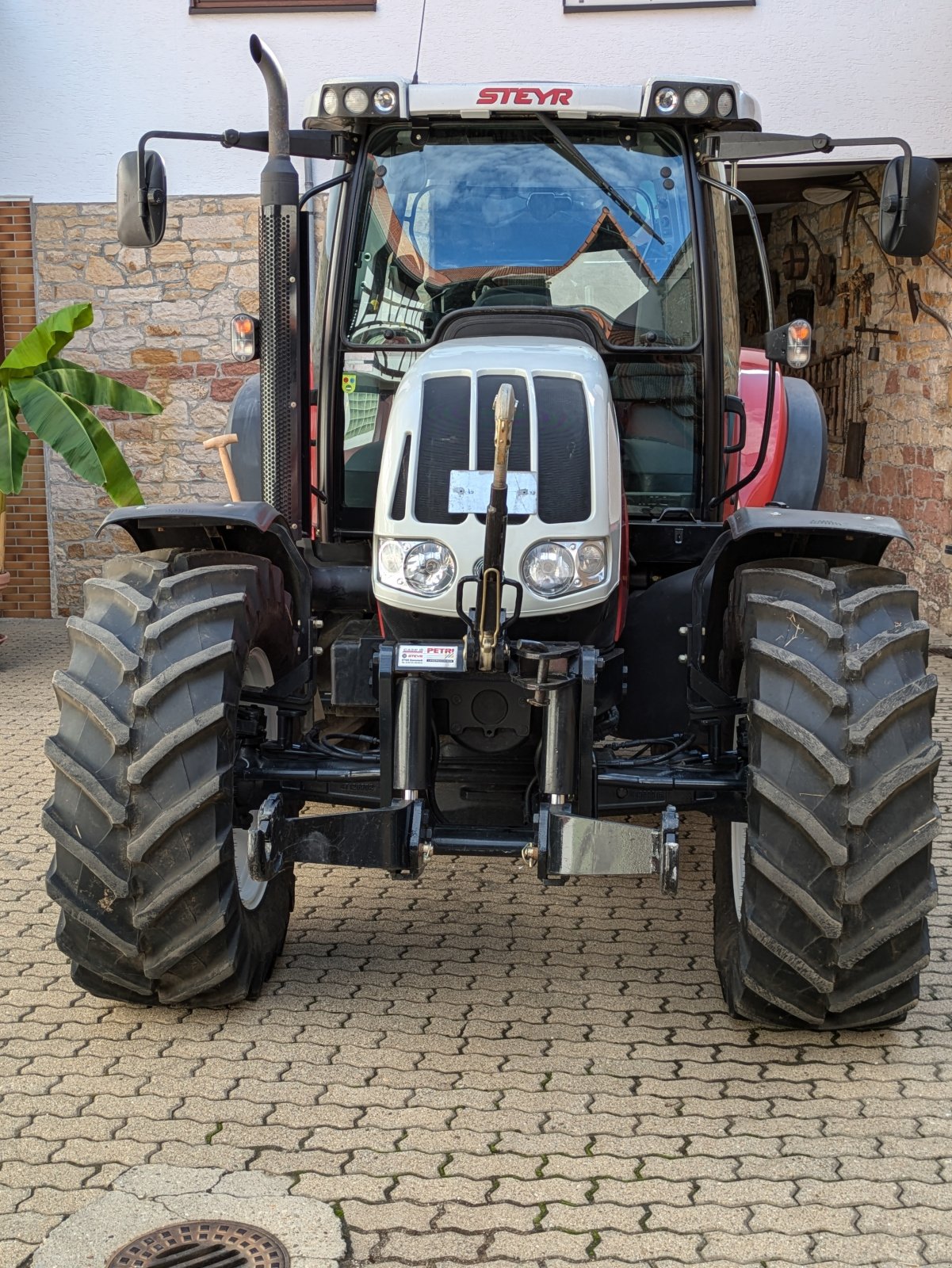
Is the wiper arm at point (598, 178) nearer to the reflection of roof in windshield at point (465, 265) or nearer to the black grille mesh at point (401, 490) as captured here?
the reflection of roof in windshield at point (465, 265)

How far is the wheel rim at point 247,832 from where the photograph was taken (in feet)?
13.8

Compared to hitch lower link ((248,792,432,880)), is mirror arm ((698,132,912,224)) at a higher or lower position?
higher

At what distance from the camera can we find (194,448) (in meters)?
10.8

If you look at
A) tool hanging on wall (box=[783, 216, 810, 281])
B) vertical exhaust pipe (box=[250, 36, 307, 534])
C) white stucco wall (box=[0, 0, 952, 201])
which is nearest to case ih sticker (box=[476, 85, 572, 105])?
vertical exhaust pipe (box=[250, 36, 307, 534])

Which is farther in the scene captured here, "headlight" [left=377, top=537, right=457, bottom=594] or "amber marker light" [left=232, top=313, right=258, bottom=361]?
"amber marker light" [left=232, top=313, right=258, bottom=361]

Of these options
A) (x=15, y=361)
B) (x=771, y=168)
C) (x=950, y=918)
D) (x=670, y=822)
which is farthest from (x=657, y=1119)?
(x=771, y=168)

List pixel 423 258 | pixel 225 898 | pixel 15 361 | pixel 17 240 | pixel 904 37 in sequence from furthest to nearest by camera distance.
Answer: pixel 17 240 < pixel 904 37 < pixel 15 361 < pixel 423 258 < pixel 225 898

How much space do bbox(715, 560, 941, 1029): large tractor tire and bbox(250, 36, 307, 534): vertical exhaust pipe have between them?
1453 millimetres

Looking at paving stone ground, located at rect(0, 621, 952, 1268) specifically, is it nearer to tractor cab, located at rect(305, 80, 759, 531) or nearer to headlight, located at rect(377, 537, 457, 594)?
headlight, located at rect(377, 537, 457, 594)

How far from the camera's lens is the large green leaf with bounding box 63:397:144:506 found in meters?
9.12

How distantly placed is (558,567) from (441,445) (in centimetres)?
45

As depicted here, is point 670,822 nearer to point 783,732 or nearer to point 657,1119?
point 783,732

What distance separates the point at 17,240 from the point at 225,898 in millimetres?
8172

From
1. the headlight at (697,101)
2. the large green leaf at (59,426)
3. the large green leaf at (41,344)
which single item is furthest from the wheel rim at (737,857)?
the large green leaf at (41,344)
